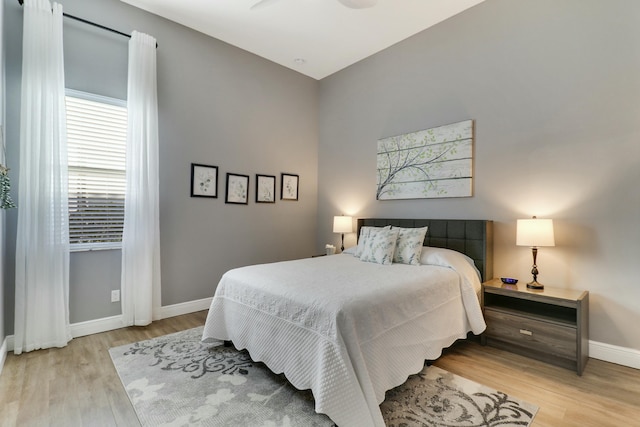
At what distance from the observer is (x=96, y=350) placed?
8.71 feet

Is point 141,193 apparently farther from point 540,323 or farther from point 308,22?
point 540,323

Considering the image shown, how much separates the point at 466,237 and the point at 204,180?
308 cm

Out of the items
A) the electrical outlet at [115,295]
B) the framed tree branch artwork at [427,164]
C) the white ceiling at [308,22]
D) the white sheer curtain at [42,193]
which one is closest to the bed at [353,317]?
the framed tree branch artwork at [427,164]

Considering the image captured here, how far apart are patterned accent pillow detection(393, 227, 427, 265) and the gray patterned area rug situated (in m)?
0.98

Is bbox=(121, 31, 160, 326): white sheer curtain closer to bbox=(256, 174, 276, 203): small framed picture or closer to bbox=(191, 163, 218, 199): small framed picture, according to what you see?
bbox=(191, 163, 218, 199): small framed picture

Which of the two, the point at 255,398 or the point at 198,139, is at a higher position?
the point at 198,139

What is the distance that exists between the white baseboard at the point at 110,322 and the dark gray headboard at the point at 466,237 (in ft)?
9.11

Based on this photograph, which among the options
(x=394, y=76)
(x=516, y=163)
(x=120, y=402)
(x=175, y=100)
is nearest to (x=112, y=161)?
(x=175, y=100)

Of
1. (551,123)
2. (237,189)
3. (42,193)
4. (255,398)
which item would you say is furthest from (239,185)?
(551,123)

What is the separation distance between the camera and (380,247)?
3131 mm

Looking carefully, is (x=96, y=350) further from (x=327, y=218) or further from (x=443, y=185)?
(x=443, y=185)

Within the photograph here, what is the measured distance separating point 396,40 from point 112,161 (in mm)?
3625

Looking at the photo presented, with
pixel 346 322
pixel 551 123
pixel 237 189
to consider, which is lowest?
pixel 346 322

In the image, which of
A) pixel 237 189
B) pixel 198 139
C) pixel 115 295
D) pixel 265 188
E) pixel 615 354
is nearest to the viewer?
pixel 615 354
